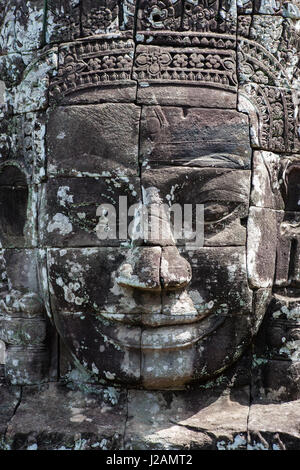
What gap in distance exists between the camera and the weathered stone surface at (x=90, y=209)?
3967 mm

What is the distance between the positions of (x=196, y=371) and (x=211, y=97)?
171 cm

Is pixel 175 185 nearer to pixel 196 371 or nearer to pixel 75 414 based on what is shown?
pixel 196 371

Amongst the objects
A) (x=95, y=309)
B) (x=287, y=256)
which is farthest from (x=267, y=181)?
(x=95, y=309)

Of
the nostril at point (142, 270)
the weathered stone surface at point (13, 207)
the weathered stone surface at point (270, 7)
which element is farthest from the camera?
the weathered stone surface at point (13, 207)

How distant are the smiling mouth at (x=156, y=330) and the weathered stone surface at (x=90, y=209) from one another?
491 millimetres

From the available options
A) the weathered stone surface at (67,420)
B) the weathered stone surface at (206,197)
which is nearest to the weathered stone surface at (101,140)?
the weathered stone surface at (206,197)

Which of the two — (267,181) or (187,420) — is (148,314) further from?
(267,181)

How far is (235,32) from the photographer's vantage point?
13.5 feet

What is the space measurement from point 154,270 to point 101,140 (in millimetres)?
879

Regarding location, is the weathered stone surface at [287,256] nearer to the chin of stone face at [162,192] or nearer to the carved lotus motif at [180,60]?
the chin of stone face at [162,192]

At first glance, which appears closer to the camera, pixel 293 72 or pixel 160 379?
pixel 160 379

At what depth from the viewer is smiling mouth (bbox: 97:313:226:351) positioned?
3895mm

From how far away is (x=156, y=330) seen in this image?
3918mm

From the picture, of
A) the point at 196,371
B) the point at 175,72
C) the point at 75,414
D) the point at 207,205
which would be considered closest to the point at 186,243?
the point at 207,205
